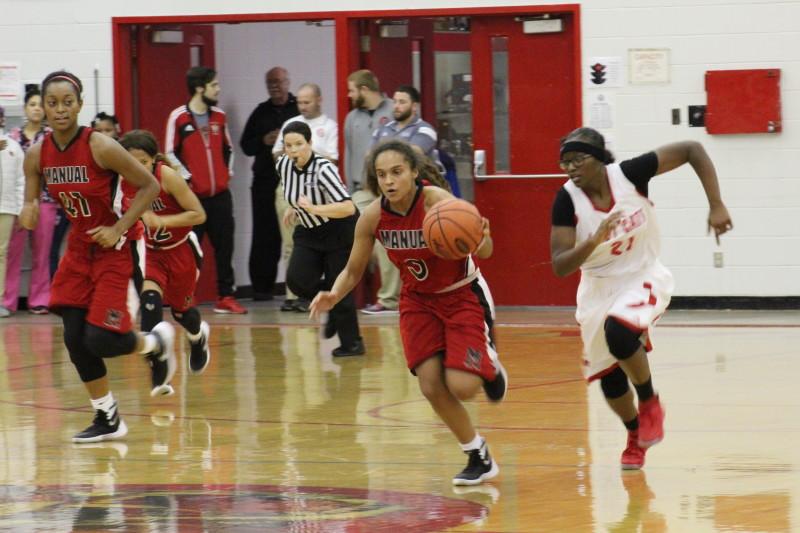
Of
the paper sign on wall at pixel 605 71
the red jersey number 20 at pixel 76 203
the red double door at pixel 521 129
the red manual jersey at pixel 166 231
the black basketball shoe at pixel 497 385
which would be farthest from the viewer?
the red double door at pixel 521 129

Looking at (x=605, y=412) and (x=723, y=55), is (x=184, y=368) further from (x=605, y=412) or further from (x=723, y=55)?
(x=723, y=55)

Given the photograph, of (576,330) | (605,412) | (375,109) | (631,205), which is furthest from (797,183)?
(631,205)

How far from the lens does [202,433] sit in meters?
8.62

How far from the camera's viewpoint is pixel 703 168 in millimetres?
7211

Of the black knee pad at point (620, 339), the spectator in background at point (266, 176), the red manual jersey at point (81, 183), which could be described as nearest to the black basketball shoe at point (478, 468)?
the black knee pad at point (620, 339)

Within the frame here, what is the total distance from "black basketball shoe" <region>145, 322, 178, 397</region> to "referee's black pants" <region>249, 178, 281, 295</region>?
619cm

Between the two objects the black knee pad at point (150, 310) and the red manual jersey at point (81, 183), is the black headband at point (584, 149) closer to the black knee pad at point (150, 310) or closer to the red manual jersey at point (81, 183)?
the red manual jersey at point (81, 183)

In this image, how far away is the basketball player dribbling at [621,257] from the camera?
7133 millimetres

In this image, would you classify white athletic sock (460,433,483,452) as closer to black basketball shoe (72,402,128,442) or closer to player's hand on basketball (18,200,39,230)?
black basketball shoe (72,402,128,442)

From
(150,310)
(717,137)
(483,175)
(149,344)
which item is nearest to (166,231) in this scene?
(150,310)

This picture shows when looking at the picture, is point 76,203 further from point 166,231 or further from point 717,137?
point 717,137

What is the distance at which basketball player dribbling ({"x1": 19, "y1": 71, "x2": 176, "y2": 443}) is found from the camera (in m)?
8.20

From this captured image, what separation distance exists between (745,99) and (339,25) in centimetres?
380

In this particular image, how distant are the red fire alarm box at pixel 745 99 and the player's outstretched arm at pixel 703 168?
637cm
